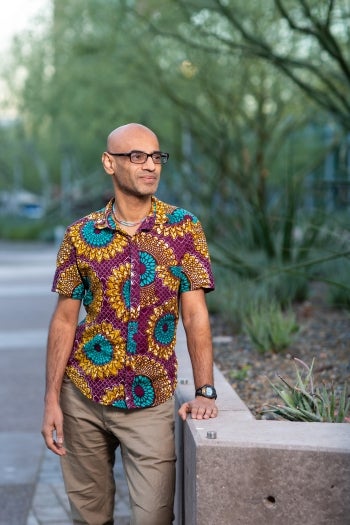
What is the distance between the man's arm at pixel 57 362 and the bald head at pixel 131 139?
546 mm

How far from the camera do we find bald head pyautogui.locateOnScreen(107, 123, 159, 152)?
3535 millimetres

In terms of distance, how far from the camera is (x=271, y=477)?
3260 mm

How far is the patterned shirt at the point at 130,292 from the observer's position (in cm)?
352

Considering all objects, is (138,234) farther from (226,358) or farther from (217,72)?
(217,72)

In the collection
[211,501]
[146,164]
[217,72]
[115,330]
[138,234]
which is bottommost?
[211,501]

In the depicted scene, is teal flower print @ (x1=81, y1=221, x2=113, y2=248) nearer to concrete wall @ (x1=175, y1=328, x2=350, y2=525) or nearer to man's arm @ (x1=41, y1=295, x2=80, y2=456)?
man's arm @ (x1=41, y1=295, x2=80, y2=456)

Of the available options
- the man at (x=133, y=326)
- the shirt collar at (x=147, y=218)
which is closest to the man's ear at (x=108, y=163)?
the man at (x=133, y=326)

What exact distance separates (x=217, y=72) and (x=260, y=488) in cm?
A: 1749

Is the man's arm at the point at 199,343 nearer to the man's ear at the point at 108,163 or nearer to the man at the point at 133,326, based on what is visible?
the man at the point at 133,326

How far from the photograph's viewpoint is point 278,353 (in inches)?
267

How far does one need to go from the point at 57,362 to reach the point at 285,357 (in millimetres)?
3234

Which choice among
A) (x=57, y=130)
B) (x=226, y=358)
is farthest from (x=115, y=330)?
(x=57, y=130)

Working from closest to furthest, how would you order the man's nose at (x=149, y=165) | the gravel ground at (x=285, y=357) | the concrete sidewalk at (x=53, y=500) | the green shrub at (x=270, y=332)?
1. the man's nose at (x=149, y=165)
2. the concrete sidewalk at (x=53, y=500)
3. the gravel ground at (x=285, y=357)
4. the green shrub at (x=270, y=332)

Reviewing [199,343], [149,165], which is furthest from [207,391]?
[149,165]
